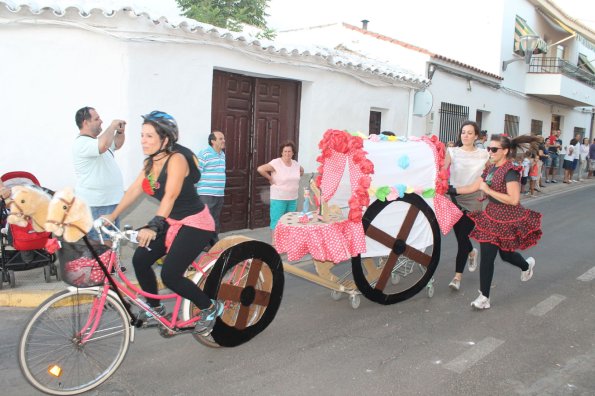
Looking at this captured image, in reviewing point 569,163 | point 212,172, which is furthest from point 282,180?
point 569,163

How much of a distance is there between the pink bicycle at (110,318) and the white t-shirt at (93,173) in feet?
6.52

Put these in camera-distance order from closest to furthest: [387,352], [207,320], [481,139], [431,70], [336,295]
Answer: [207,320] → [387,352] → [336,295] → [481,139] → [431,70]

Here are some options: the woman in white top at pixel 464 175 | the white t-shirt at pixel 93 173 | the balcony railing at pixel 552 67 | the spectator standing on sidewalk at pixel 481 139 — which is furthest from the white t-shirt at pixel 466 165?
the balcony railing at pixel 552 67

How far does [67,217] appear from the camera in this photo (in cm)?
311

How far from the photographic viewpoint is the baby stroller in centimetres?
546

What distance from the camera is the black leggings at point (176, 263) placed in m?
3.76

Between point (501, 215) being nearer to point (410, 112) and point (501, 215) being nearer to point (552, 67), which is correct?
point (410, 112)

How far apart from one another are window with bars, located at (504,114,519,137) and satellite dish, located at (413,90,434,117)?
7863 millimetres

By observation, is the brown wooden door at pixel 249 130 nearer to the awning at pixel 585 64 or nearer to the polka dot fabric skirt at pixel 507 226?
the polka dot fabric skirt at pixel 507 226

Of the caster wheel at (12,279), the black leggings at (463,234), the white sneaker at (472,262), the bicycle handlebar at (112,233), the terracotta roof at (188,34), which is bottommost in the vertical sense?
the caster wheel at (12,279)

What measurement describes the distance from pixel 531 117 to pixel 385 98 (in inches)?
487

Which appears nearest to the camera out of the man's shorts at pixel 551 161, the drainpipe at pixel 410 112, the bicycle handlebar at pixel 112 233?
the bicycle handlebar at pixel 112 233

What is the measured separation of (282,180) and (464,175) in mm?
2564

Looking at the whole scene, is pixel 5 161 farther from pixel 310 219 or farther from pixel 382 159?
pixel 382 159
